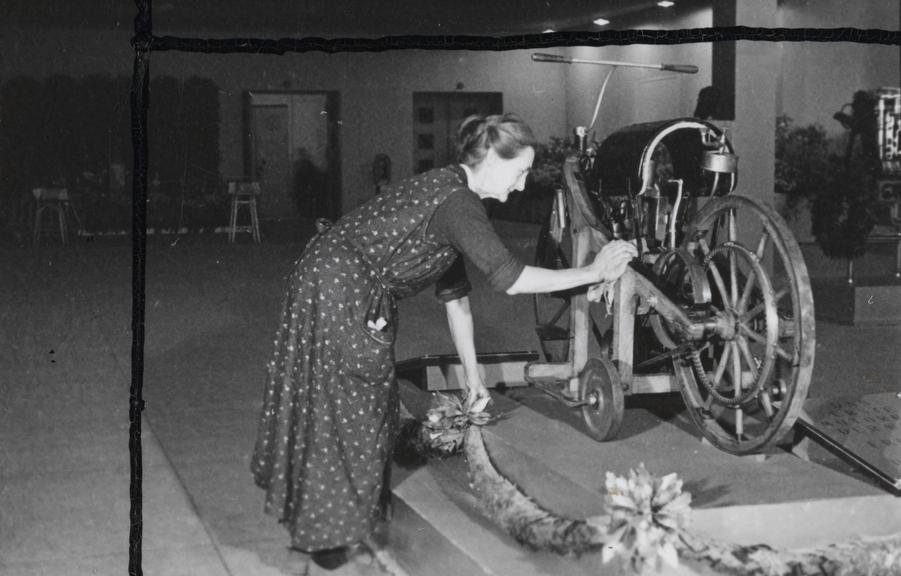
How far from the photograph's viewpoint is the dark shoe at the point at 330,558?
3246 mm

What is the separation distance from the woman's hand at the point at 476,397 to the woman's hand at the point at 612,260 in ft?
2.19

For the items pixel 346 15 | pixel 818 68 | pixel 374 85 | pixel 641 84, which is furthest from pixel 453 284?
pixel 374 85

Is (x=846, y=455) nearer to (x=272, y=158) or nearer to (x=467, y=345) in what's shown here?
(x=467, y=345)

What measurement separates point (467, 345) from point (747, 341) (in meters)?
0.91

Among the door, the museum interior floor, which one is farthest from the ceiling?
the museum interior floor

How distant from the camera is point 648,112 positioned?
50.3 feet

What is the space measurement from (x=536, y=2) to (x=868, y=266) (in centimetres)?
450

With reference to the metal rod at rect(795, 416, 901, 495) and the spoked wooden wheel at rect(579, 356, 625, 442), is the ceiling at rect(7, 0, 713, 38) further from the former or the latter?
the metal rod at rect(795, 416, 901, 495)

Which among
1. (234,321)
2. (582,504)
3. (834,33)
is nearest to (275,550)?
(582,504)

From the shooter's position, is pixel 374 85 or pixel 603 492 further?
pixel 374 85

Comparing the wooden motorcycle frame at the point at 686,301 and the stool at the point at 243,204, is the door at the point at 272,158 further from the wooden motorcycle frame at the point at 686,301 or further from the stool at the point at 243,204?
the wooden motorcycle frame at the point at 686,301

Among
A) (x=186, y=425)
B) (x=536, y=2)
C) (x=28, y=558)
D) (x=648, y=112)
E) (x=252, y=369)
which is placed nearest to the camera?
(x=28, y=558)

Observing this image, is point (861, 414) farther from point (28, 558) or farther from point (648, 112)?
point (648, 112)

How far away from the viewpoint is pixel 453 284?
3.53 m
